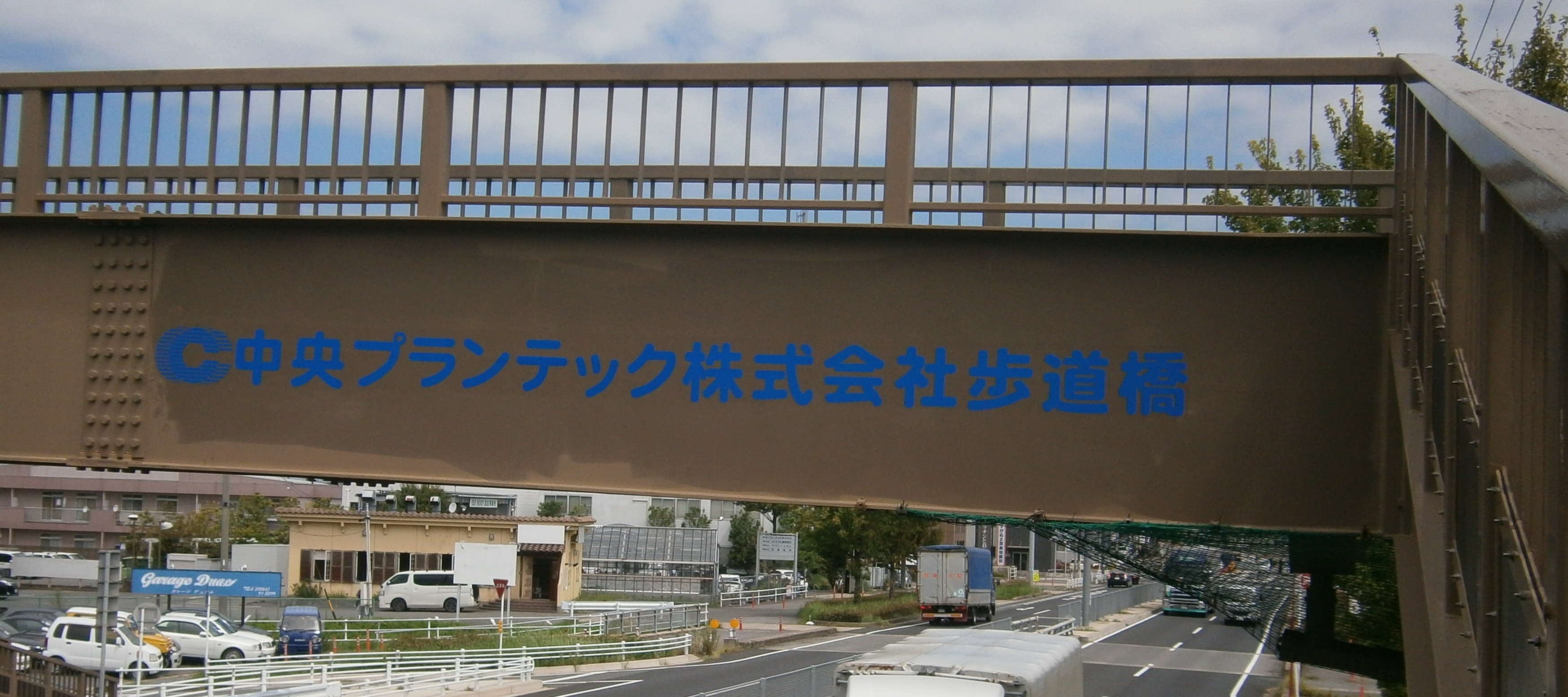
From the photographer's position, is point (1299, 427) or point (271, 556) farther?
point (271, 556)

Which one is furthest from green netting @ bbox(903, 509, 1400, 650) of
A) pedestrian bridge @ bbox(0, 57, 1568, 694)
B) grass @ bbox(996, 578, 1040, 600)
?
grass @ bbox(996, 578, 1040, 600)

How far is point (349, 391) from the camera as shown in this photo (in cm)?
979

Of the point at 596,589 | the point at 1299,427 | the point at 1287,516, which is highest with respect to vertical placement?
the point at 1299,427

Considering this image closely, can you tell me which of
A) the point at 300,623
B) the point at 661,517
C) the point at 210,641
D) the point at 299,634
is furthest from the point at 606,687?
the point at 661,517

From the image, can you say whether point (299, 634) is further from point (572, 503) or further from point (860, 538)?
point (572, 503)

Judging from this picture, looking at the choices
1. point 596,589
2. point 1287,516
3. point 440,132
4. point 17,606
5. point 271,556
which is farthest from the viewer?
point 596,589

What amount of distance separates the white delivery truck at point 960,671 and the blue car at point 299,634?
2634 cm

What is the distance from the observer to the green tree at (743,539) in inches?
3497

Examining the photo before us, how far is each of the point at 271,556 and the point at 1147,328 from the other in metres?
52.9

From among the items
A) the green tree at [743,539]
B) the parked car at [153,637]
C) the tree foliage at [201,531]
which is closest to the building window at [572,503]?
the green tree at [743,539]

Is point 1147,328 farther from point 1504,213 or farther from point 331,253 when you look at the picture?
point 331,253

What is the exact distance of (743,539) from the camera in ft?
294

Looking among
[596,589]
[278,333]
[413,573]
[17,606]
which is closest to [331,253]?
[278,333]

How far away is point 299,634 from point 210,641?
2.64 meters
